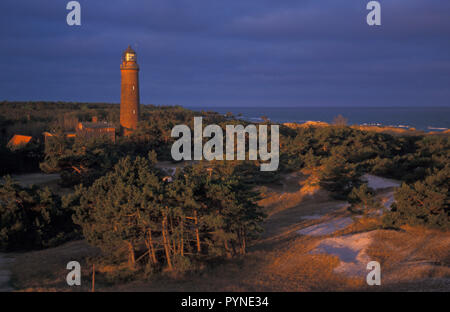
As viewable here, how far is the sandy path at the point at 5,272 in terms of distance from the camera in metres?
7.78

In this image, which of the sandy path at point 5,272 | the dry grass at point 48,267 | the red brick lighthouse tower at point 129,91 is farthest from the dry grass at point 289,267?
the red brick lighthouse tower at point 129,91

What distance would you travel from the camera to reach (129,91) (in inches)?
1258

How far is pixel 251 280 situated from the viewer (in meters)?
8.00

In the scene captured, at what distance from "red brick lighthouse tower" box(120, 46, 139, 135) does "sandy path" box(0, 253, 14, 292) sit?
71.1 feet

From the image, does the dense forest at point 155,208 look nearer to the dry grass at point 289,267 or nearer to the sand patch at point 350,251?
the dry grass at point 289,267

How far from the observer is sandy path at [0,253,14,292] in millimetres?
7776

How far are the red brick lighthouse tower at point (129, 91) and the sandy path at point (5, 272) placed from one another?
21.7 m

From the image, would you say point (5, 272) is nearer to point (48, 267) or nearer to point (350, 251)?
point (48, 267)

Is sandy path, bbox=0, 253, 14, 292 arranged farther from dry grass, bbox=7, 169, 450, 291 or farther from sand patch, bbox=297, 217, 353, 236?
sand patch, bbox=297, 217, 353, 236

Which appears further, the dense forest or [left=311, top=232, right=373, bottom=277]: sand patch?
the dense forest

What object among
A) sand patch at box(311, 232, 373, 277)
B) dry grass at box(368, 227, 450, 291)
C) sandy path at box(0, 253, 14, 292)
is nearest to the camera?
dry grass at box(368, 227, 450, 291)

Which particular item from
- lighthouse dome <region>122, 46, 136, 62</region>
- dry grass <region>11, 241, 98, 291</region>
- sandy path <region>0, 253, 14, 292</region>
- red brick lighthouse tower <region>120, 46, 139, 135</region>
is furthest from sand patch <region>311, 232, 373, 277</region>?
lighthouse dome <region>122, 46, 136, 62</region>

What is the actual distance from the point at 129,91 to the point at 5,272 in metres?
24.8
